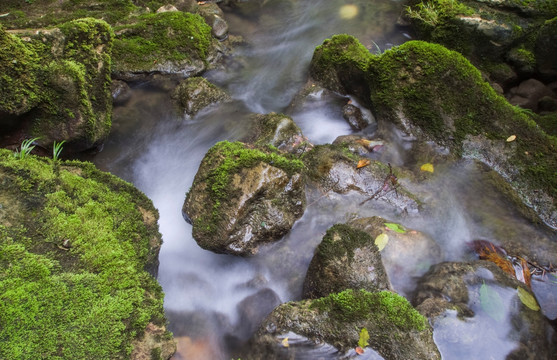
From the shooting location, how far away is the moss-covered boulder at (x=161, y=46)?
7.02 meters

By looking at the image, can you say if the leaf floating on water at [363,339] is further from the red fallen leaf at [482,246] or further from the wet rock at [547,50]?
the wet rock at [547,50]

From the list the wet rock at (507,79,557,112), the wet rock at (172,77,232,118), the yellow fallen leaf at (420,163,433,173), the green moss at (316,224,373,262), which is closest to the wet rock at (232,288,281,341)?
the green moss at (316,224,373,262)

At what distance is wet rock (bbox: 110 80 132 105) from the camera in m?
6.68

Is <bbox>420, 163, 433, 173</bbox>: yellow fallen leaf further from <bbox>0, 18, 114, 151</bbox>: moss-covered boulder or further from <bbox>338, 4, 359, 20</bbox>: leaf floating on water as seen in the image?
<bbox>338, 4, 359, 20</bbox>: leaf floating on water

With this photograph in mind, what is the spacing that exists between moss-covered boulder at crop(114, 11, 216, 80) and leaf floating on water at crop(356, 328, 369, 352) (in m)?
6.20

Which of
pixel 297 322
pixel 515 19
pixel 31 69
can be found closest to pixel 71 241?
pixel 297 322

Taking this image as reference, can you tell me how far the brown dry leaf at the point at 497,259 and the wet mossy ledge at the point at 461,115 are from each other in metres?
0.89

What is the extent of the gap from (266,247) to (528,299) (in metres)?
3.16

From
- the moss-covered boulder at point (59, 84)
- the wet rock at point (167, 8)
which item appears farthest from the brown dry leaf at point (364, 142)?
the wet rock at point (167, 8)

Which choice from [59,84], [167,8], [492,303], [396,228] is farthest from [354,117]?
[167,8]

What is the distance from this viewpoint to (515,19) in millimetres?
6930

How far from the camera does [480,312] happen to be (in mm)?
3838

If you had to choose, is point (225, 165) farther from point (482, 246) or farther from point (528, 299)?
point (528, 299)

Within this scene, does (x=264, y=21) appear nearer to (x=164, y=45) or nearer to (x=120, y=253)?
(x=164, y=45)
